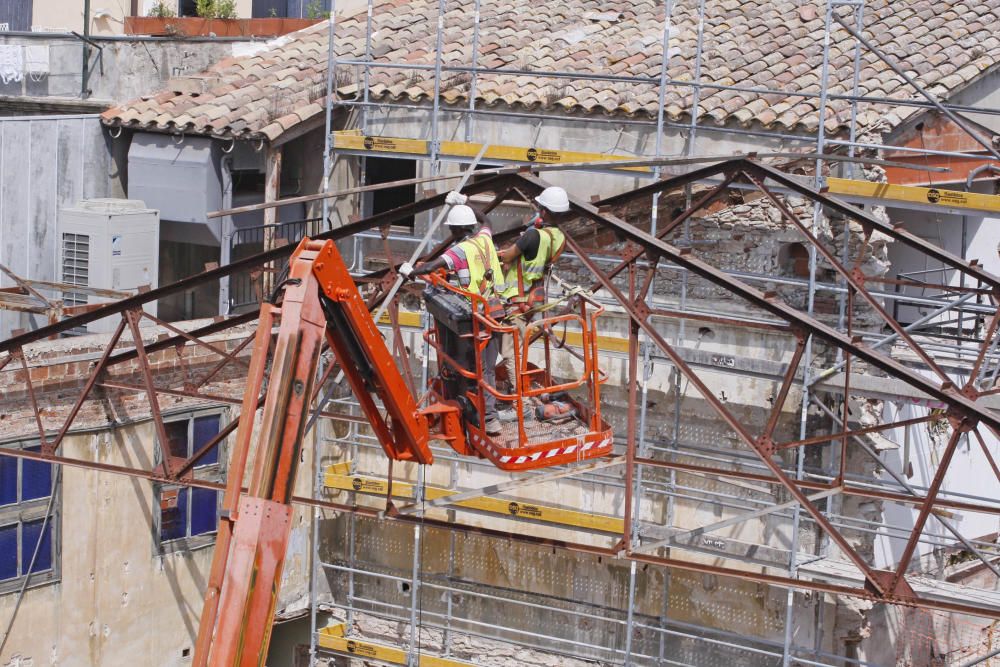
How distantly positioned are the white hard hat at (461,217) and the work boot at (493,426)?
1733 mm

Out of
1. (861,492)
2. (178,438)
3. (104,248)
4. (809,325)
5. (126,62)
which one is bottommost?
(178,438)

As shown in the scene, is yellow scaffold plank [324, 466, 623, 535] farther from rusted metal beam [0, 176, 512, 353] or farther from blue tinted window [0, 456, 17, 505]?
rusted metal beam [0, 176, 512, 353]

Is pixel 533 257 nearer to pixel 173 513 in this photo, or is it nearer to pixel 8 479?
pixel 8 479

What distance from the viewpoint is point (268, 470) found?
877 cm

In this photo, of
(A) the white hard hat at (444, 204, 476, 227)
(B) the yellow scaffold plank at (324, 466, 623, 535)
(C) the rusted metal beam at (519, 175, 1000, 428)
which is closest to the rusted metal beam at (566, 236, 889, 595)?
(C) the rusted metal beam at (519, 175, 1000, 428)

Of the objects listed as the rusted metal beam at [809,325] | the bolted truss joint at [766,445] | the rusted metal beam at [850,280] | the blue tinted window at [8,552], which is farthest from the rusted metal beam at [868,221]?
the blue tinted window at [8,552]

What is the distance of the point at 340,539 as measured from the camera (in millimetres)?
19000

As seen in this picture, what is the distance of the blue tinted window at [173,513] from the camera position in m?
16.7

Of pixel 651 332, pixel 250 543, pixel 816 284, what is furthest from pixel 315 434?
pixel 250 543

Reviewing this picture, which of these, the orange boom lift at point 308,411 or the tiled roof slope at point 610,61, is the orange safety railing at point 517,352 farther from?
the tiled roof slope at point 610,61

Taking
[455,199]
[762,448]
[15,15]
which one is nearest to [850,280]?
[762,448]

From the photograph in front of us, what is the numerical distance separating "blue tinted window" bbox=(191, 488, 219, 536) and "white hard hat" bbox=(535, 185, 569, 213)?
6.72 m

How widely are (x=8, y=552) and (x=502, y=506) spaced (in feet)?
17.8

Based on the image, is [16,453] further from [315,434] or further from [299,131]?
[299,131]
